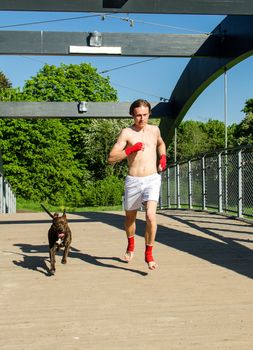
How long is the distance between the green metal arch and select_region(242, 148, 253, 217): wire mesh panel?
6.89 ft

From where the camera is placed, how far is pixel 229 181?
11758 mm

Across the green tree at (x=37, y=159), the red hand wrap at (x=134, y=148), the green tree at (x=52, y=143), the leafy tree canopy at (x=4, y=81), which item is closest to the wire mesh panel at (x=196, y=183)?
the red hand wrap at (x=134, y=148)

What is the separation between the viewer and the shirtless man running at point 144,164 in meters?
5.39

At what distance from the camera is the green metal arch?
11.0 m

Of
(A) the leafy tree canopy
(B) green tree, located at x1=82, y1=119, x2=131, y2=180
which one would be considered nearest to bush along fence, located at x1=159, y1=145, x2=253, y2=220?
(B) green tree, located at x1=82, y1=119, x2=131, y2=180

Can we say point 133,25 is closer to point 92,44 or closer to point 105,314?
point 92,44

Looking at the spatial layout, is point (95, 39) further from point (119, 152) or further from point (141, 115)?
point (119, 152)

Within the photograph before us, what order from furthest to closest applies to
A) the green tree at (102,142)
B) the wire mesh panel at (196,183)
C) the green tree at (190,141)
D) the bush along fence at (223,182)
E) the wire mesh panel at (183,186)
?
1. the green tree at (190,141)
2. the green tree at (102,142)
3. the wire mesh panel at (183,186)
4. the wire mesh panel at (196,183)
5. the bush along fence at (223,182)

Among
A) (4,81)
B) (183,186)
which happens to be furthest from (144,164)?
(4,81)

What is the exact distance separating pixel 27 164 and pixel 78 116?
27.7m

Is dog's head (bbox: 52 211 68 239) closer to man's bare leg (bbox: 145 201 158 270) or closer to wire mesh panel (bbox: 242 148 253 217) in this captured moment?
man's bare leg (bbox: 145 201 158 270)

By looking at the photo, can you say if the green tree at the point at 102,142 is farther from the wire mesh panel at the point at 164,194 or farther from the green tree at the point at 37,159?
the wire mesh panel at the point at 164,194

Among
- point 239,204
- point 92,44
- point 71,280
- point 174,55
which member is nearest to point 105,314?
point 71,280

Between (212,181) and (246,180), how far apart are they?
5.92ft
